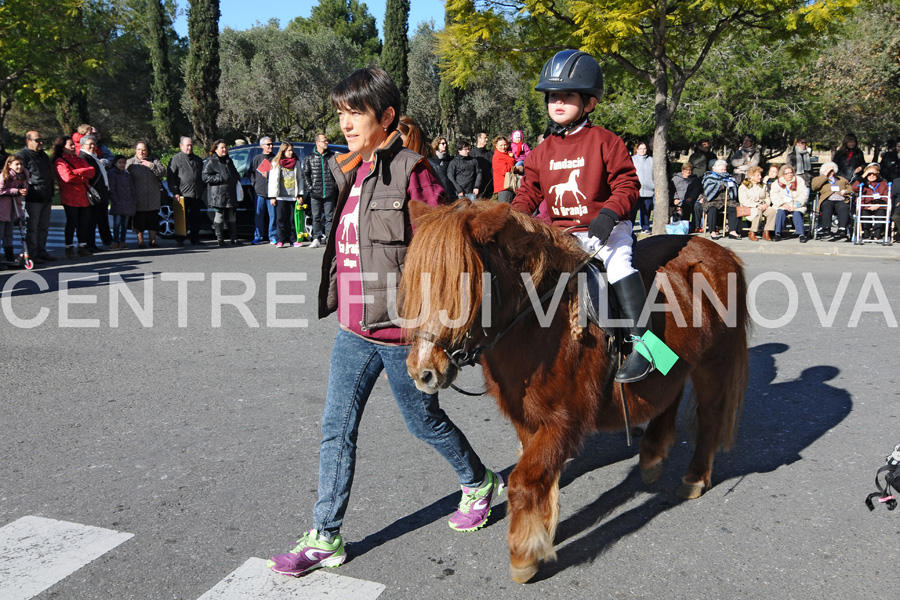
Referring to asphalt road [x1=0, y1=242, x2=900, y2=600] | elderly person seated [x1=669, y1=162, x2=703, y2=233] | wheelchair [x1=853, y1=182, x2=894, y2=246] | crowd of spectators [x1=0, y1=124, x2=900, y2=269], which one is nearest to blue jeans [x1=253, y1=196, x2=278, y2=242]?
crowd of spectators [x1=0, y1=124, x2=900, y2=269]

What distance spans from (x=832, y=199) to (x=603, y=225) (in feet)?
45.7

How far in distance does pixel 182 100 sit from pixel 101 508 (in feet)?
152

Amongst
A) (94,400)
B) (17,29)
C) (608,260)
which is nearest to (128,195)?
(94,400)

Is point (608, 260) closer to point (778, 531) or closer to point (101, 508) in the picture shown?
point (778, 531)

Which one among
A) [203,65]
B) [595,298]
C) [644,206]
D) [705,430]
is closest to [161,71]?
[203,65]

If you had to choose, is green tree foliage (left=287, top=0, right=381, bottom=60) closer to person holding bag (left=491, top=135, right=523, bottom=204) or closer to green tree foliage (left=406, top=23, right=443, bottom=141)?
green tree foliage (left=406, top=23, right=443, bottom=141)

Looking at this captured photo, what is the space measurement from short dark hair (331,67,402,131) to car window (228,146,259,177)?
13.3m

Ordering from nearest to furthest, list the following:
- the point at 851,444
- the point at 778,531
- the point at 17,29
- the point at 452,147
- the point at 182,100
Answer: the point at 778,531
the point at 851,444
the point at 17,29
the point at 452,147
the point at 182,100

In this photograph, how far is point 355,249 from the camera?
3176 mm

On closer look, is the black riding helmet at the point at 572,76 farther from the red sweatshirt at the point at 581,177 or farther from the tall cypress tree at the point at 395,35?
the tall cypress tree at the point at 395,35

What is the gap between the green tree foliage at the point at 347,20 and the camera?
3282 inches

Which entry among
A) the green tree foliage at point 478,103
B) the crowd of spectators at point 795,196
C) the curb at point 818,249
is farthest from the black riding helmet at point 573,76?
the green tree foliage at point 478,103

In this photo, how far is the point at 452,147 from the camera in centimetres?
3775

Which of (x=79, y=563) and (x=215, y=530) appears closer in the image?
(x=79, y=563)
